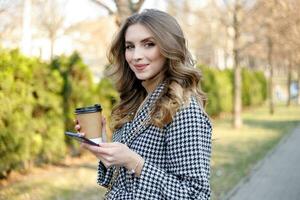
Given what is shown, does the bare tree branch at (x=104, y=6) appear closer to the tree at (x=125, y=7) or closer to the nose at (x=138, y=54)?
the tree at (x=125, y=7)

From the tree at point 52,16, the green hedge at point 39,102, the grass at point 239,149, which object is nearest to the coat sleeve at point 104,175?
the grass at point 239,149

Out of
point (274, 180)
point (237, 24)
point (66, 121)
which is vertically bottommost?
point (274, 180)

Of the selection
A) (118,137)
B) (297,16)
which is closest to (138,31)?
(118,137)

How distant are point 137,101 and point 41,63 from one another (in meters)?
6.97

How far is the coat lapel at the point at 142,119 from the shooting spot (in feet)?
6.36

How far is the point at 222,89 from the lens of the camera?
73.3 feet

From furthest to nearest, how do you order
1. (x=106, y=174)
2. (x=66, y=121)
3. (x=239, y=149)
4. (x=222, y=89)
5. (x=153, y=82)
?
(x=222, y=89) < (x=239, y=149) < (x=66, y=121) < (x=106, y=174) < (x=153, y=82)

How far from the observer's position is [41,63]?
890cm

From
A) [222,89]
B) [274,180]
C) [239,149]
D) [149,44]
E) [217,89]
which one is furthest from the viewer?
[222,89]

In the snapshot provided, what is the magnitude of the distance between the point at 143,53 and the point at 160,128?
1.10 ft

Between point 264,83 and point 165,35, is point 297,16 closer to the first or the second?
point 165,35

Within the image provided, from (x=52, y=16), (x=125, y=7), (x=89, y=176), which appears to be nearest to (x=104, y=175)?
(x=125, y=7)

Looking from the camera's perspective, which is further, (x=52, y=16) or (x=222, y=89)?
(x=52, y=16)

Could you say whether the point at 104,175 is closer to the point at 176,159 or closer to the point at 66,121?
the point at 176,159
